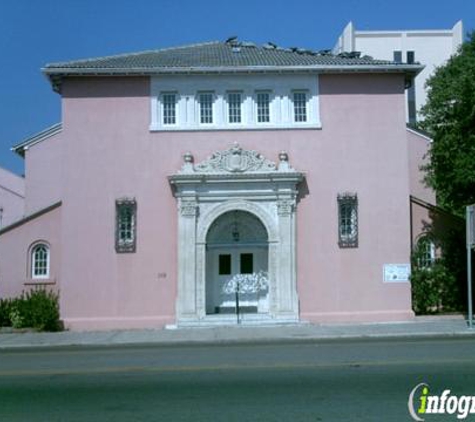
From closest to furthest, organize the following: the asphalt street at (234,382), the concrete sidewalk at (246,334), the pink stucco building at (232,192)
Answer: the asphalt street at (234,382)
the concrete sidewalk at (246,334)
the pink stucco building at (232,192)

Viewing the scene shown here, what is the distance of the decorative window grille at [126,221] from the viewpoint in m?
21.6

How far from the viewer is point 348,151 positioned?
22.0 metres

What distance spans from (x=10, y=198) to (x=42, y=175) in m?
10.1

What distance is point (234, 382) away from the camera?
1023 cm

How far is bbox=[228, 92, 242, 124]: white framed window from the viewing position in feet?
72.8

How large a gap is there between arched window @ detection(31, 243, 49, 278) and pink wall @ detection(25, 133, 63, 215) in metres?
6.94

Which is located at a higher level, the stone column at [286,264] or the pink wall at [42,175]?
A: the pink wall at [42,175]

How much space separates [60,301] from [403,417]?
51.3 ft

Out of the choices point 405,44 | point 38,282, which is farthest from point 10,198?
point 405,44

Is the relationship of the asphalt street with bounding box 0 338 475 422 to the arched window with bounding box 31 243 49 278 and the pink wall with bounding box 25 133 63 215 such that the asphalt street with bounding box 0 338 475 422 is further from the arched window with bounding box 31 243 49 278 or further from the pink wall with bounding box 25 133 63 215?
the pink wall with bounding box 25 133 63 215

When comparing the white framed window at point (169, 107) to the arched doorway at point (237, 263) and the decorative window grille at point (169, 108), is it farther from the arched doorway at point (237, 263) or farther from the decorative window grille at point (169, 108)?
the arched doorway at point (237, 263)

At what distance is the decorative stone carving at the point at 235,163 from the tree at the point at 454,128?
5.12 m

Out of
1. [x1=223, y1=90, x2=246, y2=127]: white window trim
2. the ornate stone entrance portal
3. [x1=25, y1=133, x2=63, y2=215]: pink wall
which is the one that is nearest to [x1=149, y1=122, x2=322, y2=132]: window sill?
[x1=223, y1=90, x2=246, y2=127]: white window trim

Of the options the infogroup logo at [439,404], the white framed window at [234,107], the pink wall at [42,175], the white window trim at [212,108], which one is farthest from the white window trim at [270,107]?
the infogroup logo at [439,404]
